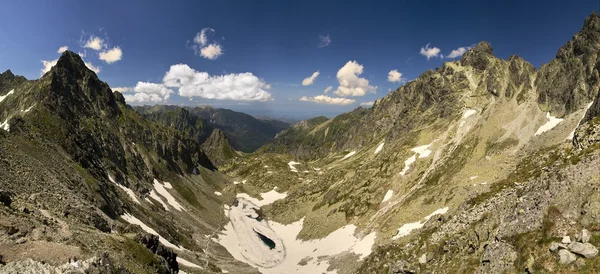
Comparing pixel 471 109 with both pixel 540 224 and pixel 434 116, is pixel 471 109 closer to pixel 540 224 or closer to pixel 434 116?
pixel 434 116

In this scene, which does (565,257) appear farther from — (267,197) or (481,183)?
(267,197)

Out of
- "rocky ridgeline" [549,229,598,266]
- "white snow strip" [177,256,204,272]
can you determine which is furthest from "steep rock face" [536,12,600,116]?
"white snow strip" [177,256,204,272]

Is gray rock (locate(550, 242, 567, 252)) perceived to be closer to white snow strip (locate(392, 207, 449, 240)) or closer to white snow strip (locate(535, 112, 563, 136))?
white snow strip (locate(392, 207, 449, 240))

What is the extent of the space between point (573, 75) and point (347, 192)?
83009 millimetres

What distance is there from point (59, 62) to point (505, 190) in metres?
175

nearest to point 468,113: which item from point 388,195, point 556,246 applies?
point 388,195

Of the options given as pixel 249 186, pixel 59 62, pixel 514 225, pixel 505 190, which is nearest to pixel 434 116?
pixel 249 186

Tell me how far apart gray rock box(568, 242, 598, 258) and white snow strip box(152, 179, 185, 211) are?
374 ft

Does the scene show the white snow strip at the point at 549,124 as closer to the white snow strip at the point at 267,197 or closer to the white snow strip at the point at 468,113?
the white snow strip at the point at 468,113

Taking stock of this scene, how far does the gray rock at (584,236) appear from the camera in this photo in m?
24.8

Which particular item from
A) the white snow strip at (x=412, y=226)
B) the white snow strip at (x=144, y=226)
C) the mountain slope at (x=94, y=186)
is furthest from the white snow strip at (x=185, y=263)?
the white snow strip at (x=412, y=226)

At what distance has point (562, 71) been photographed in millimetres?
108438

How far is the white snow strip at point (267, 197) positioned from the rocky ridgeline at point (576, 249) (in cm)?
14106

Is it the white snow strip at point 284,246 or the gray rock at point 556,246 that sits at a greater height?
Result: the gray rock at point 556,246
